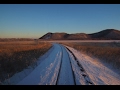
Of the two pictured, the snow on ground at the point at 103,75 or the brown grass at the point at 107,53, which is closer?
the snow on ground at the point at 103,75

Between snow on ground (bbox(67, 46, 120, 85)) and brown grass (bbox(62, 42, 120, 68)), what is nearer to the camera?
snow on ground (bbox(67, 46, 120, 85))

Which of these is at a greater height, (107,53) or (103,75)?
(107,53)

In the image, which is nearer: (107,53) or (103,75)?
(103,75)
